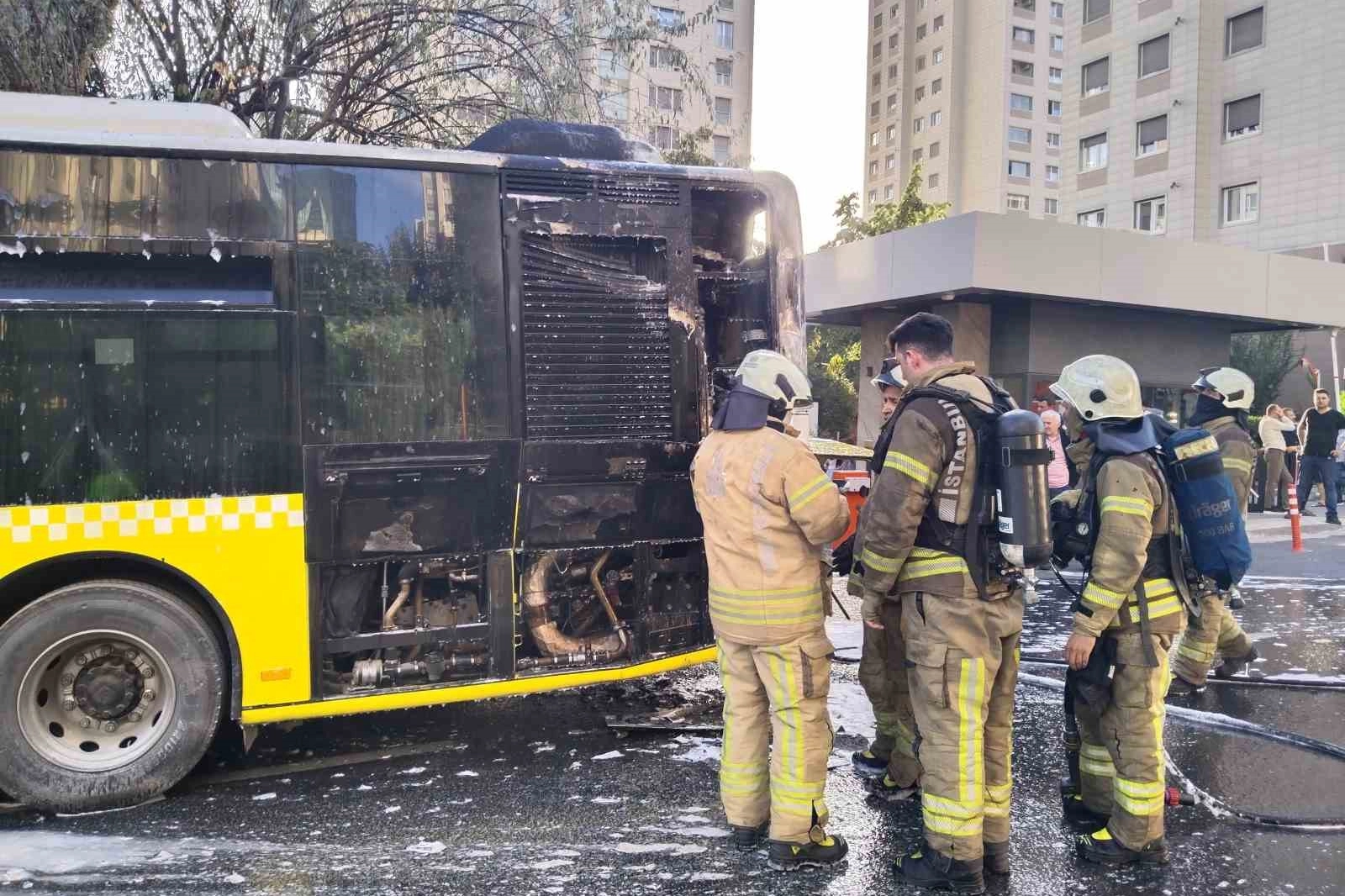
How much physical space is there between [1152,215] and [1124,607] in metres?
36.9

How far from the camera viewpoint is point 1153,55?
34969mm

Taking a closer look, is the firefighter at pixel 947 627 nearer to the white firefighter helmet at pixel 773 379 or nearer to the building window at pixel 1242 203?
the white firefighter helmet at pixel 773 379

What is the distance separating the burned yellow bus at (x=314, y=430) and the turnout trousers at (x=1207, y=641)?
320 cm

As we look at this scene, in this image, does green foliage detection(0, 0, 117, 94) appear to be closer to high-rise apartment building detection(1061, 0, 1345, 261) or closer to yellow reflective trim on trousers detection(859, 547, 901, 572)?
yellow reflective trim on trousers detection(859, 547, 901, 572)

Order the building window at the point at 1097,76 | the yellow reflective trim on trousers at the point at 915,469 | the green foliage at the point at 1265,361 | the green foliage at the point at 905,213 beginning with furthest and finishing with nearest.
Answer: the building window at the point at 1097,76
the green foliage at the point at 905,213
the green foliage at the point at 1265,361
the yellow reflective trim on trousers at the point at 915,469

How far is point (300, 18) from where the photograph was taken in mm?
8609

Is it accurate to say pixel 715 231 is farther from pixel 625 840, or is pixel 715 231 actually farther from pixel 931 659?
pixel 625 840

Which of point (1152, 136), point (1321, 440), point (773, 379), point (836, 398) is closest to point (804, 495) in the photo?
point (773, 379)

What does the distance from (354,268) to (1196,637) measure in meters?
5.32

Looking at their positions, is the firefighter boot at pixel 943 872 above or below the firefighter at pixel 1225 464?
below

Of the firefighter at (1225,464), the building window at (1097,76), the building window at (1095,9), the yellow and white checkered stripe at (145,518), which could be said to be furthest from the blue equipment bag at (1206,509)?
the building window at (1095,9)

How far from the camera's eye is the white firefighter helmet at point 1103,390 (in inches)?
144

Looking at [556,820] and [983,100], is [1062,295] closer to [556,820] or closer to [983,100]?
[556,820]

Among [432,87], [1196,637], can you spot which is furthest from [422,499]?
[432,87]
